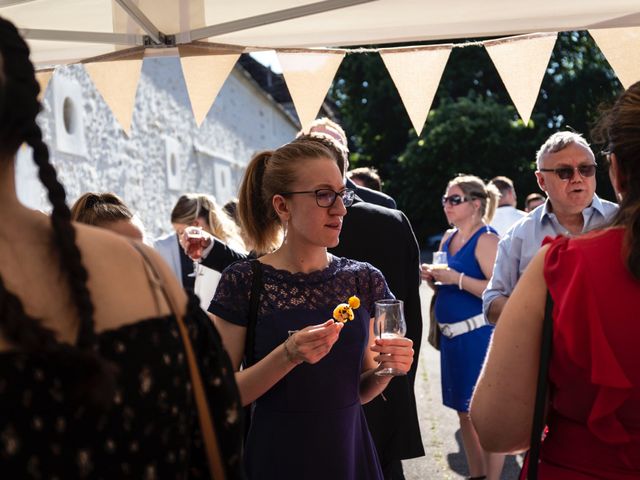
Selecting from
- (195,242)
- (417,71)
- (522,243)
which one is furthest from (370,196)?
(195,242)

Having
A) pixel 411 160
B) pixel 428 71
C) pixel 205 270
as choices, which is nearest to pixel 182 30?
pixel 428 71

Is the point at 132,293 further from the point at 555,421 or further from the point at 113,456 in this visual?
the point at 555,421

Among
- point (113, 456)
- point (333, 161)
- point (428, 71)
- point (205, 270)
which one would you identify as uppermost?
point (428, 71)

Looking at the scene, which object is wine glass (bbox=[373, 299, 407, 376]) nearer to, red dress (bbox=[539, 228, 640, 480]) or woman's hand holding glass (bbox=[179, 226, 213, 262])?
red dress (bbox=[539, 228, 640, 480])

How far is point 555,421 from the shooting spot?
5.25 ft

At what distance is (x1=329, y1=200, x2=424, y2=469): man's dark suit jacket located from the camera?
3508mm

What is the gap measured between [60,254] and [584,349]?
101 centimetres

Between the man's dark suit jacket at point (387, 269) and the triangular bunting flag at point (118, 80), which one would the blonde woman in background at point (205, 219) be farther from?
the man's dark suit jacket at point (387, 269)

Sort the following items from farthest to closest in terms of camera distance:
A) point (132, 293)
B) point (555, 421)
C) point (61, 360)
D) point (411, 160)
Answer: point (411, 160) < point (555, 421) < point (132, 293) < point (61, 360)

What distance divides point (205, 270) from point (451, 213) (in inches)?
→ 69.7

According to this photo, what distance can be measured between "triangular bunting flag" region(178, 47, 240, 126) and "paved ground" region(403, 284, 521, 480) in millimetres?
2916

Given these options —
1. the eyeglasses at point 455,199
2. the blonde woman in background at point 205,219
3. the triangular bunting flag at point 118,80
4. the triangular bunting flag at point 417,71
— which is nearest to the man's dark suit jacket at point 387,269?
the triangular bunting flag at point 417,71

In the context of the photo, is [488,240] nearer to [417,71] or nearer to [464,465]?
[417,71]

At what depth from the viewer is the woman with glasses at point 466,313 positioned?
473 cm
